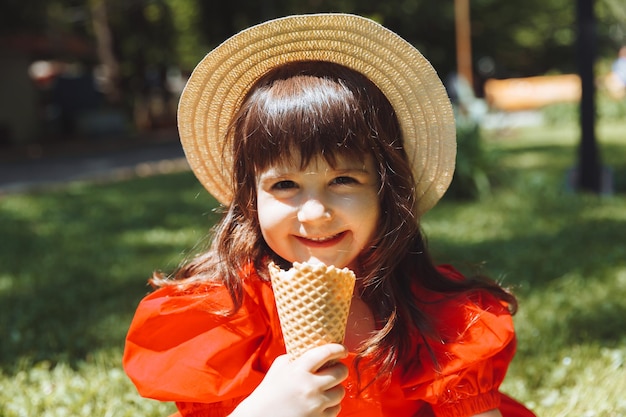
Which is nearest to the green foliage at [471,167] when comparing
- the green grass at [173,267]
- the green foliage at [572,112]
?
→ the green grass at [173,267]

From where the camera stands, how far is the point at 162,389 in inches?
67.6

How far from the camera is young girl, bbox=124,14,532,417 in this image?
1745mm

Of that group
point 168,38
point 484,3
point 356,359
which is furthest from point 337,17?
point 168,38

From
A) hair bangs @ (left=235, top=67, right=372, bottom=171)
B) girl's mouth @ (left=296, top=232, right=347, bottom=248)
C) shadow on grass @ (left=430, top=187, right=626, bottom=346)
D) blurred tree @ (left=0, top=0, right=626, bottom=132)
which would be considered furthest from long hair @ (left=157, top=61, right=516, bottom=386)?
blurred tree @ (left=0, top=0, right=626, bottom=132)

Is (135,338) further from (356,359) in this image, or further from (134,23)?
(134,23)

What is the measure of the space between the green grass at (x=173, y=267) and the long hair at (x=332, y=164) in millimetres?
514

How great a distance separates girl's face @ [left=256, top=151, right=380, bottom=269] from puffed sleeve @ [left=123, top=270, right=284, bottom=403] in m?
0.18

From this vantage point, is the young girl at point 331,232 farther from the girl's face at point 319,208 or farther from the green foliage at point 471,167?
the green foliage at point 471,167

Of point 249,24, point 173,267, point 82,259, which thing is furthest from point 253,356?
point 249,24

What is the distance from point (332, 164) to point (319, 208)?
109 mm

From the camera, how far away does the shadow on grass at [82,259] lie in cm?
359

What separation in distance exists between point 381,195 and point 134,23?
26.7 meters

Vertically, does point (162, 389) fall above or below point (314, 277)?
below

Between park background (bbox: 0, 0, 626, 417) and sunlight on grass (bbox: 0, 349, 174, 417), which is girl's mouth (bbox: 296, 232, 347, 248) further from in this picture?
sunlight on grass (bbox: 0, 349, 174, 417)
